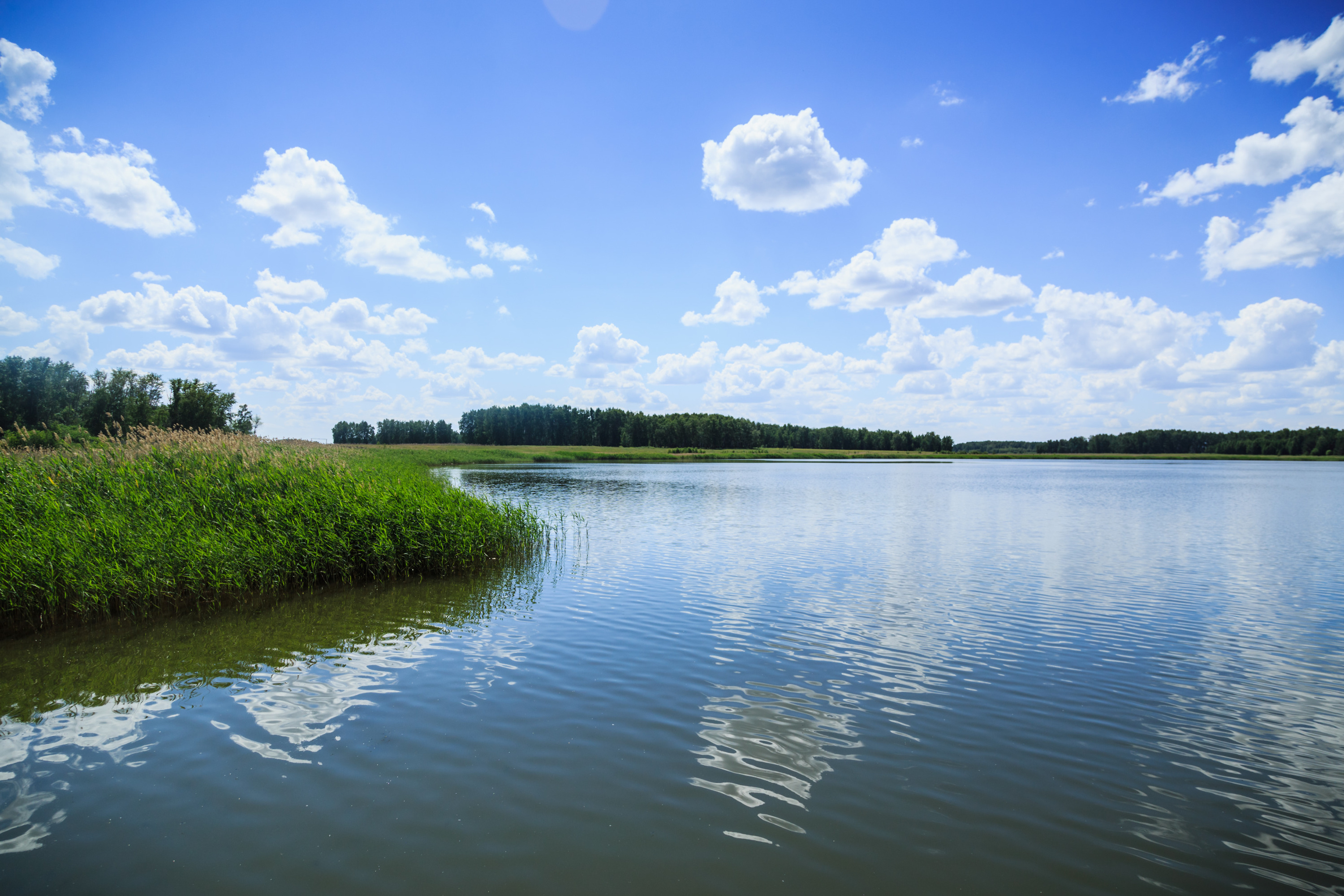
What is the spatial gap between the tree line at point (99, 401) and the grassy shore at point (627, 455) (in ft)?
47.3

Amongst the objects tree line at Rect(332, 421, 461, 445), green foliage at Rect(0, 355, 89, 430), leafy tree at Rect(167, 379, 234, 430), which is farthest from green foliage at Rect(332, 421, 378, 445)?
leafy tree at Rect(167, 379, 234, 430)

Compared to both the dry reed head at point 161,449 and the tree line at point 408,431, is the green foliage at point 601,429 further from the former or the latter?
the dry reed head at point 161,449

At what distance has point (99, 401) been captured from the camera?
272 feet

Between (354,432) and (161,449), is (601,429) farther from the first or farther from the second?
(161,449)

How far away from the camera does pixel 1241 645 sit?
11.8m

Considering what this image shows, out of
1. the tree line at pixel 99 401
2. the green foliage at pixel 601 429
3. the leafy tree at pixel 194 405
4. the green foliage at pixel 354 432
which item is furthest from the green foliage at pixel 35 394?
the green foliage at pixel 601 429

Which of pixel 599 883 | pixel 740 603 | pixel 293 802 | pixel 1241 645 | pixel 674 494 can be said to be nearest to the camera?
pixel 599 883

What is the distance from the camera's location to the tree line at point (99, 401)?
195ft

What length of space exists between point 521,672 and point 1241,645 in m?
12.9

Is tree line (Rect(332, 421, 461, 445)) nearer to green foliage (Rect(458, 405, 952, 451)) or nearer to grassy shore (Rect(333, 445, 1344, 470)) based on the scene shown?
green foliage (Rect(458, 405, 952, 451))

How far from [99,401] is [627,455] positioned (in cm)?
7739

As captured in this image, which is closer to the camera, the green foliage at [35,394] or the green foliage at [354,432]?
the green foliage at [35,394]

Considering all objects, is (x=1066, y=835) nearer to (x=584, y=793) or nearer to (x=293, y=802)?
(x=584, y=793)

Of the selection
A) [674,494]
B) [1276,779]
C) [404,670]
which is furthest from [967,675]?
[674,494]
